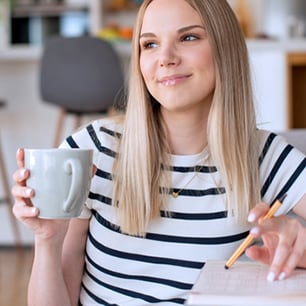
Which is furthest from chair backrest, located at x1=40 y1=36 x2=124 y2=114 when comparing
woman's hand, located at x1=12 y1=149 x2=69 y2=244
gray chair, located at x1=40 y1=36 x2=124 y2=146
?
woman's hand, located at x1=12 y1=149 x2=69 y2=244

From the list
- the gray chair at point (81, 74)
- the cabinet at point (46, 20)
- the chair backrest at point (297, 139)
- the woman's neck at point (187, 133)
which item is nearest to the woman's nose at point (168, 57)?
the woman's neck at point (187, 133)

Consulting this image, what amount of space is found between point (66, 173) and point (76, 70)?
7.20ft

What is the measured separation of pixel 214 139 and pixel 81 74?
1907 mm

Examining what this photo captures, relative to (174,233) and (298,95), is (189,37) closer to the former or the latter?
(174,233)

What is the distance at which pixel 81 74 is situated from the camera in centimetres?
294

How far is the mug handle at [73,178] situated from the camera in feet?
2.61

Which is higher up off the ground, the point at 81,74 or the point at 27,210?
the point at 27,210

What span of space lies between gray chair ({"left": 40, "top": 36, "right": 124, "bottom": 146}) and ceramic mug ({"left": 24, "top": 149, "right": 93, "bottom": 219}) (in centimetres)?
210

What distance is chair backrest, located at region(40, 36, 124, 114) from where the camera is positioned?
2.92 m

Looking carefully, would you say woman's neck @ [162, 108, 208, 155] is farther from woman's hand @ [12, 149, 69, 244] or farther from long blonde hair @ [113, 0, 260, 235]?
woman's hand @ [12, 149, 69, 244]

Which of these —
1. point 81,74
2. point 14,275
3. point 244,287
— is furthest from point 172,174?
point 14,275

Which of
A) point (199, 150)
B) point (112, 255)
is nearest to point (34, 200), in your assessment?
point (112, 255)

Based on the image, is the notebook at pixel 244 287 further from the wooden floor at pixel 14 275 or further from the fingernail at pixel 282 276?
the wooden floor at pixel 14 275

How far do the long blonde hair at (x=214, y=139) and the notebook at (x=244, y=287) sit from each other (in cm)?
A: 27
